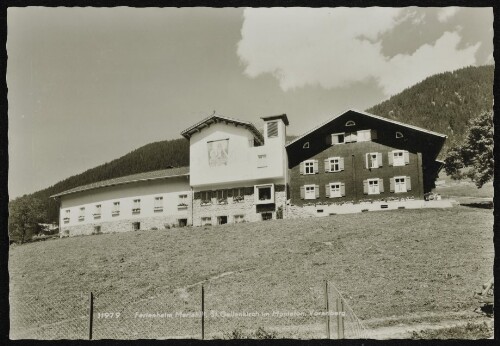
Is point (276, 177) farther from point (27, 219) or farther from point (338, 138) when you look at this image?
point (27, 219)

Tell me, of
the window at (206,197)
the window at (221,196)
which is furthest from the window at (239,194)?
the window at (206,197)

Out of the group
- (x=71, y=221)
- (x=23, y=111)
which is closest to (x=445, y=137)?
(x=23, y=111)

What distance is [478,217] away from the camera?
18.6 metres

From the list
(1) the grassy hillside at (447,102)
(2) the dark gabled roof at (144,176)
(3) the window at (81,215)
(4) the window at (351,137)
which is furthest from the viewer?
(3) the window at (81,215)

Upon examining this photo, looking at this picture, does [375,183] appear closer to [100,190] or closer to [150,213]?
[150,213]

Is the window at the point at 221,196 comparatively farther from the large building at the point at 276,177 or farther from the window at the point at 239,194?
the window at the point at 239,194

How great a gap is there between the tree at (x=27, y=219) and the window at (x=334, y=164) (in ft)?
48.0

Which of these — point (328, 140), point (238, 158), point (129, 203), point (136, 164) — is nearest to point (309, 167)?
point (328, 140)

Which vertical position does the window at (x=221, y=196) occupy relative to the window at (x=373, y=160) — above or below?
below

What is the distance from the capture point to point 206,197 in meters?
26.9

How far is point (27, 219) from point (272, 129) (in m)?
12.9

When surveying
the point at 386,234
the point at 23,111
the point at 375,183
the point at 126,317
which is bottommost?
the point at 126,317

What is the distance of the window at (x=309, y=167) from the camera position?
26.2 meters

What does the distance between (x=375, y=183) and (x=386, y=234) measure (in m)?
6.53
